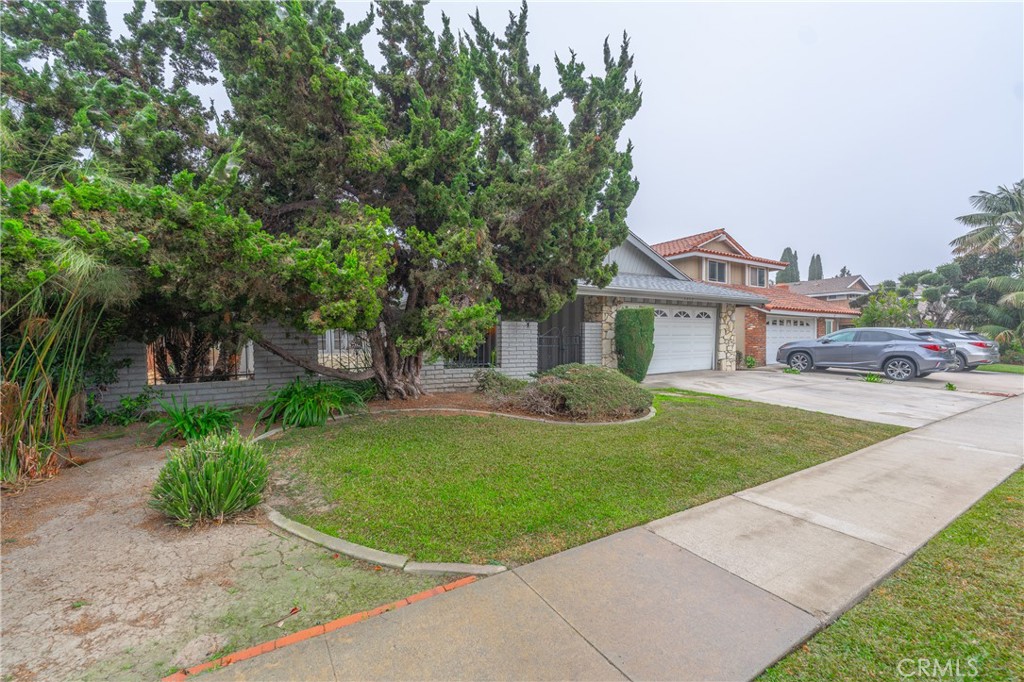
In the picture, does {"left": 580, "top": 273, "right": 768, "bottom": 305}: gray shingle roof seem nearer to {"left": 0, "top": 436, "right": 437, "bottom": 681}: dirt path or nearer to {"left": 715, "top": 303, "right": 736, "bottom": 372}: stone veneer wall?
{"left": 715, "top": 303, "right": 736, "bottom": 372}: stone veneer wall

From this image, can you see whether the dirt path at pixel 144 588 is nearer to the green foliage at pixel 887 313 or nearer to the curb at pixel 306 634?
the curb at pixel 306 634

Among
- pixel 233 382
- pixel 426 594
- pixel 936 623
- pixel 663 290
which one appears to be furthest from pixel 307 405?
pixel 663 290

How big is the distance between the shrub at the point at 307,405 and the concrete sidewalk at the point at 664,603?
4503 mm

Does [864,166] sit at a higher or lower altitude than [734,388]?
higher

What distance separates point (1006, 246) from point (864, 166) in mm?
11345

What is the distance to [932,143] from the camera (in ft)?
53.2

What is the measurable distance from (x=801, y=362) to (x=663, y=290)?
264 inches

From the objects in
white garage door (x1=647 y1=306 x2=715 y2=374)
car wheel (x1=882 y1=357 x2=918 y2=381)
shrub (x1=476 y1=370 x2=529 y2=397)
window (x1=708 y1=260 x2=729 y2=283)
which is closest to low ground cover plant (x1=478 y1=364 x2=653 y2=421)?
shrub (x1=476 y1=370 x2=529 y2=397)

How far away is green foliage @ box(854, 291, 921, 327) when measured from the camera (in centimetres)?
1880

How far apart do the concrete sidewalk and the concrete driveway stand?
4.90 metres

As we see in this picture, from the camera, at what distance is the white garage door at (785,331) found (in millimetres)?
17781

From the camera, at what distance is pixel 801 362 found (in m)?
15.1

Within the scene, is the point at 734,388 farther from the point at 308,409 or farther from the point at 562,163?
the point at 308,409

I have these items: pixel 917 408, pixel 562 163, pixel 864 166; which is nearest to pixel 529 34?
pixel 562 163
